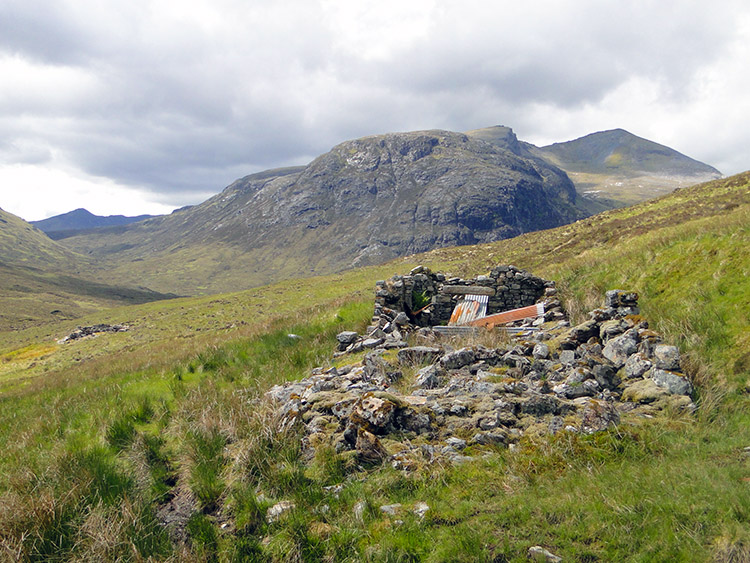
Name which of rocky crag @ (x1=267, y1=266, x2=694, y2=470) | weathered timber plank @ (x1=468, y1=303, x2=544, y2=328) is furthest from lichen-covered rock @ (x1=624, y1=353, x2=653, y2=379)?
weathered timber plank @ (x1=468, y1=303, x2=544, y2=328)

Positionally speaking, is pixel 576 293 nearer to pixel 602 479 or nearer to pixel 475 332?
pixel 475 332

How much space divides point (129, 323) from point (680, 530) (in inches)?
2678

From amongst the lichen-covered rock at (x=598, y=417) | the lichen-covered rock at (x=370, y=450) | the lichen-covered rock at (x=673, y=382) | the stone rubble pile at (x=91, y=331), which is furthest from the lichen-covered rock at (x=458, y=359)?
the stone rubble pile at (x=91, y=331)

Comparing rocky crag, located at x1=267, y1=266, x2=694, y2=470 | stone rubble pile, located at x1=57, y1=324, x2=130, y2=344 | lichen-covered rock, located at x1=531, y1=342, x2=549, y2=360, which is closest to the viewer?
rocky crag, located at x1=267, y1=266, x2=694, y2=470

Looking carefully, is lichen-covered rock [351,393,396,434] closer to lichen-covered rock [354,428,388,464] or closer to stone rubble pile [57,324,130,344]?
lichen-covered rock [354,428,388,464]

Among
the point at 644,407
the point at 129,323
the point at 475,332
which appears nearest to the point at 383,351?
the point at 475,332

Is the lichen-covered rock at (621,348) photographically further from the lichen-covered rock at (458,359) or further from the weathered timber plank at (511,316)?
the weathered timber plank at (511,316)

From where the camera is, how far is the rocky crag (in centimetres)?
604

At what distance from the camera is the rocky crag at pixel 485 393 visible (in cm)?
604

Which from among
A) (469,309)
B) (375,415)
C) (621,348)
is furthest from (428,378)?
(469,309)

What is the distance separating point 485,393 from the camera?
7.32 meters

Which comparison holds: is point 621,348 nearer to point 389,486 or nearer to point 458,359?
point 458,359

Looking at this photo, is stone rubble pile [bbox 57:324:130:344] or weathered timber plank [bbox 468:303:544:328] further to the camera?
stone rubble pile [bbox 57:324:130:344]

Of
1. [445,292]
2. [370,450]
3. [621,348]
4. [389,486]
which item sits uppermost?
[445,292]
